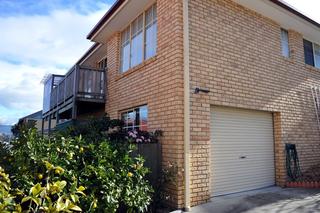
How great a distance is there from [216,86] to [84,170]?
390 cm

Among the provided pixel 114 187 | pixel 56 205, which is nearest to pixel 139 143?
pixel 114 187

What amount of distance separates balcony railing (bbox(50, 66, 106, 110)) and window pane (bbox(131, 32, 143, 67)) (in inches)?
86.4

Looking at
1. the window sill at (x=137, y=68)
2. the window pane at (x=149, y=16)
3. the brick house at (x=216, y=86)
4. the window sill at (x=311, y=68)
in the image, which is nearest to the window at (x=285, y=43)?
the brick house at (x=216, y=86)

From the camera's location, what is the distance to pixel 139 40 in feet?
28.7

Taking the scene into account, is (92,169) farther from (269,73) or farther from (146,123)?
(269,73)

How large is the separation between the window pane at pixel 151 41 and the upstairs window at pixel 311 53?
6.27m

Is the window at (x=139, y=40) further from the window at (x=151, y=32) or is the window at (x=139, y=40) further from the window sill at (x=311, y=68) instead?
the window sill at (x=311, y=68)

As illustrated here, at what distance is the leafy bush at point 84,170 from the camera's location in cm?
418

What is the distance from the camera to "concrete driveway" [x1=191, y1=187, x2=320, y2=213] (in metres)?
5.63

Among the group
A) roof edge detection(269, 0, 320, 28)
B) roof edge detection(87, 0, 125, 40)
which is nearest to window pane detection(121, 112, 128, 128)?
roof edge detection(87, 0, 125, 40)

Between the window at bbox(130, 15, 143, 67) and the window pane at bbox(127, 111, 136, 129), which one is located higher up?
the window at bbox(130, 15, 143, 67)

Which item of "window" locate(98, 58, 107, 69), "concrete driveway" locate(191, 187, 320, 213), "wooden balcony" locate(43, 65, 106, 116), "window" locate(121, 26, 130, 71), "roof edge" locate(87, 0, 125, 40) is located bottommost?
"concrete driveway" locate(191, 187, 320, 213)

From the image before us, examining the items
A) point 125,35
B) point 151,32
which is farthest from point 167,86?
point 125,35

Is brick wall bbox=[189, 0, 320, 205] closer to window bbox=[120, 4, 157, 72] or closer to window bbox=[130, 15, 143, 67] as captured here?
window bbox=[120, 4, 157, 72]
